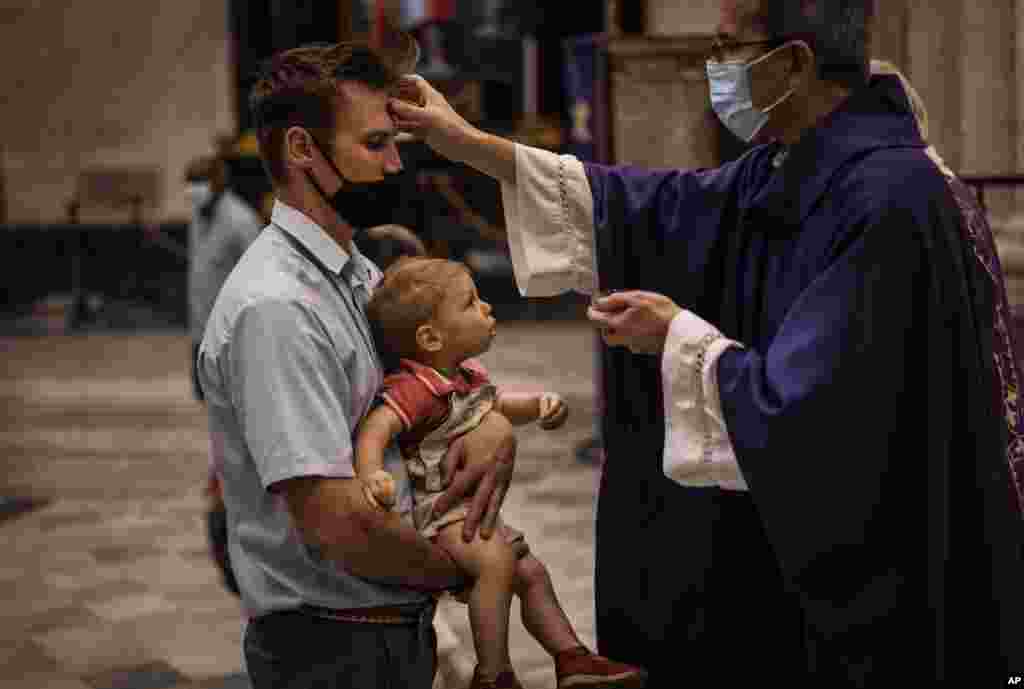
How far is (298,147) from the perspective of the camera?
2.78 m

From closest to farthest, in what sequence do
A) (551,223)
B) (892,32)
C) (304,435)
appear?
(304,435), (551,223), (892,32)

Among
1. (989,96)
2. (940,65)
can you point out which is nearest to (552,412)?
(989,96)

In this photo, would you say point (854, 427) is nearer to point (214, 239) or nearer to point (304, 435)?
point (304, 435)

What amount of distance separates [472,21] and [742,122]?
50.2ft

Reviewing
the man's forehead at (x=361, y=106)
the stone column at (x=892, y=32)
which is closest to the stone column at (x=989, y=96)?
the stone column at (x=892, y=32)

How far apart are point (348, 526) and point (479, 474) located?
0.35m

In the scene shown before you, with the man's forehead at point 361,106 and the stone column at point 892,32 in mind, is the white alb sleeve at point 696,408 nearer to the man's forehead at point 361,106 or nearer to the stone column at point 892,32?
the man's forehead at point 361,106

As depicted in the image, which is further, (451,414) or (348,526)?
(451,414)

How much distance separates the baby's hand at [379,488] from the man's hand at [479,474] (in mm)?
251

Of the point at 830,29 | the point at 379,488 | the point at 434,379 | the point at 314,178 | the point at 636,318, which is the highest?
the point at 830,29

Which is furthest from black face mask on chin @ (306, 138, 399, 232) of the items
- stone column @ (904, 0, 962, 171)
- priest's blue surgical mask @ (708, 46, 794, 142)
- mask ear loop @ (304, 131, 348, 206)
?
stone column @ (904, 0, 962, 171)

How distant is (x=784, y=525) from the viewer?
2652mm

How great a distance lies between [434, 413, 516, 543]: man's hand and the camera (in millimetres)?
2818

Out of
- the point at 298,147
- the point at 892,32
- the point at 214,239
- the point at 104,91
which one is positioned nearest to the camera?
the point at 298,147
